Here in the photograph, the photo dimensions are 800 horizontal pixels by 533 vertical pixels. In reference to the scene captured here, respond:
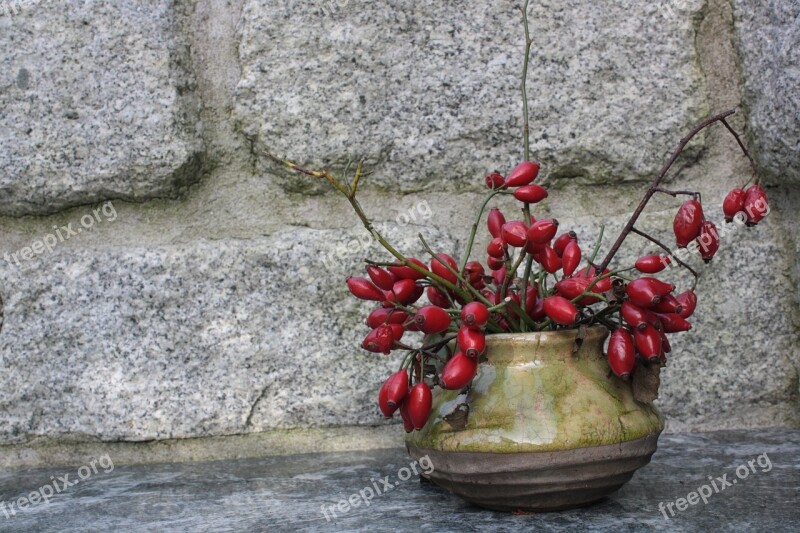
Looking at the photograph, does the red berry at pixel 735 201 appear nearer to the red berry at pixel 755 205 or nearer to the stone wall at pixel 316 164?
the red berry at pixel 755 205

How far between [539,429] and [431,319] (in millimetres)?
117

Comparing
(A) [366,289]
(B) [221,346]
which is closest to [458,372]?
(A) [366,289]

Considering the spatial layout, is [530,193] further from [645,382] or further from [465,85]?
[465,85]

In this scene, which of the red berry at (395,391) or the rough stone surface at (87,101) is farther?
the rough stone surface at (87,101)

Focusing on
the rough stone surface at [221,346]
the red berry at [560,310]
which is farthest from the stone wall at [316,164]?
the red berry at [560,310]

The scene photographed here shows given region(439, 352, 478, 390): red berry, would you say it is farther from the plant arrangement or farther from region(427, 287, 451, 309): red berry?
region(427, 287, 451, 309): red berry

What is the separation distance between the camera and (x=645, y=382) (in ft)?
2.24

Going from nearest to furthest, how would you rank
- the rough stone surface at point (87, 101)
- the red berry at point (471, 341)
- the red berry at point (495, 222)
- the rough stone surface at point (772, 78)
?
the red berry at point (471, 341), the red berry at point (495, 222), the rough stone surface at point (772, 78), the rough stone surface at point (87, 101)

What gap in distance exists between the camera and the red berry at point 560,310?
65 centimetres

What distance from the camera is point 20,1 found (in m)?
0.99

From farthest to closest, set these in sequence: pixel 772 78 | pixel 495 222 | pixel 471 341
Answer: pixel 772 78 < pixel 495 222 < pixel 471 341

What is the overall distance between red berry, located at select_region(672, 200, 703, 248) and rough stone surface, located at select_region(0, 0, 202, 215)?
56cm

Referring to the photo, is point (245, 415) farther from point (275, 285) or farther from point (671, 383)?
point (671, 383)

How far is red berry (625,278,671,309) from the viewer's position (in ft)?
2.12
